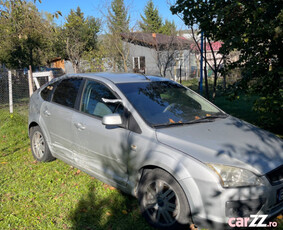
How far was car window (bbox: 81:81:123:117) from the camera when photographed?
3.85 metres

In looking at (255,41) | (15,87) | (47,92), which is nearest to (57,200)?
(47,92)

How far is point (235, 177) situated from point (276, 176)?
46 cm

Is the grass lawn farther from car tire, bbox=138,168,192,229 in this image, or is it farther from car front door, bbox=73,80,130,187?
car front door, bbox=73,80,130,187

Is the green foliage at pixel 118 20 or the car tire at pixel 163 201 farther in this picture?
the green foliage at pixel 118 20

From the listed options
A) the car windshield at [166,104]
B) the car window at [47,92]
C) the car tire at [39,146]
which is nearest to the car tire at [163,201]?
the car windshield at [166,104]

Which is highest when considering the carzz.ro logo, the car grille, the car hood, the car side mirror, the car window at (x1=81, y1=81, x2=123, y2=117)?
the car window at (x1=81, y1=81, x2=123, y2=117)

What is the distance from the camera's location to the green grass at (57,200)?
3.37 m

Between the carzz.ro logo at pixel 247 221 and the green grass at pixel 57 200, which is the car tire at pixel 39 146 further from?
the carzz.ro logo at pixel 247 221

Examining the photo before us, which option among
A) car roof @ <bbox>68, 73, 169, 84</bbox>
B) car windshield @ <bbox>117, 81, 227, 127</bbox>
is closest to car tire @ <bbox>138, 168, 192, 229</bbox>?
car windshield @ <bbox>117, 81, 227, 127</bbox>

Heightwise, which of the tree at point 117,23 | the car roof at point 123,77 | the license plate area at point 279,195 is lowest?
the license plate area at point 279,195

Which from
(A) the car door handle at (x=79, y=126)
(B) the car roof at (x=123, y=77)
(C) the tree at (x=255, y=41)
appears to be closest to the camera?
(A) the car door handle at (x=79, y=126)

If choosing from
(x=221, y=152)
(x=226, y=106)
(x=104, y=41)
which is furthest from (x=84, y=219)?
(x=104, y=41)

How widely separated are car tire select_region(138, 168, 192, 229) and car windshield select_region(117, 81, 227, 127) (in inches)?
26.1

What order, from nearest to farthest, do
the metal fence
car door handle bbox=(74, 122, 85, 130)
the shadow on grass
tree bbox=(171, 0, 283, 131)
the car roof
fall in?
1. the shadow on grass
2. car door handle bbox=(74, 122, 85, 130)
3. the car roof
4. tree bbox=(171, 0, 283, 131)
5. the metal fence
